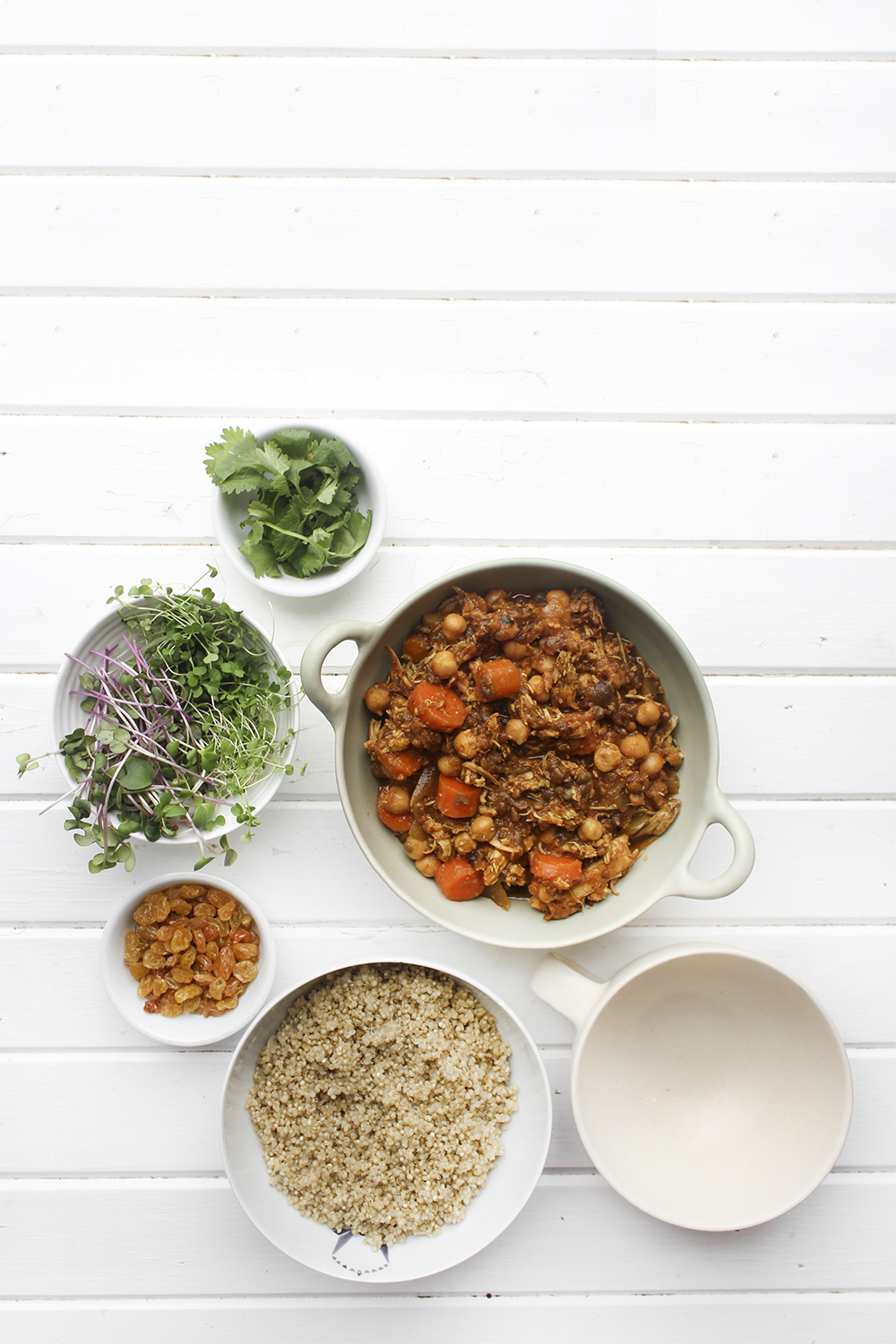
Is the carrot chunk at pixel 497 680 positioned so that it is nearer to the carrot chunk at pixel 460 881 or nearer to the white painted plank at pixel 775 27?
the carrot chunk at pixel 460 881

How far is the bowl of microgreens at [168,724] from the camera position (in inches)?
66.3

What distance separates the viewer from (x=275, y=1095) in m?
1.73

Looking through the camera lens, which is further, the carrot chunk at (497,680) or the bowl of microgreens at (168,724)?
the bowl of microgreens at (168,724)

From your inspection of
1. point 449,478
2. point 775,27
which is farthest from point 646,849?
point 775,27

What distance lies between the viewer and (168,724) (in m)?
1.71

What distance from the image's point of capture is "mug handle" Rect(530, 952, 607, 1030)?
165 cm

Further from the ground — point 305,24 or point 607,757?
point 305,24

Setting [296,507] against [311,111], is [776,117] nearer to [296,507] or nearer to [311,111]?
[311,111]

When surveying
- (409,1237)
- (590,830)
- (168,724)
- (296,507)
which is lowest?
(409,1237)

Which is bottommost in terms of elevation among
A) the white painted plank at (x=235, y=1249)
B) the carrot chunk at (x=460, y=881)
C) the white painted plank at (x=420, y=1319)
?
the white painted plank at (x=420, y=1319)

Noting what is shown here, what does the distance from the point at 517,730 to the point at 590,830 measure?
0.24 m

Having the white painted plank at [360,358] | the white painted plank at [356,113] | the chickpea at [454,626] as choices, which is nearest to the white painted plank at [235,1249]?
the chickpea at [454,626]

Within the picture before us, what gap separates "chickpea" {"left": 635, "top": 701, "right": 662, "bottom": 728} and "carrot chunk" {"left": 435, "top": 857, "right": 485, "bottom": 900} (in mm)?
441

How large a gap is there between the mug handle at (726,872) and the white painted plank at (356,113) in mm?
1465
